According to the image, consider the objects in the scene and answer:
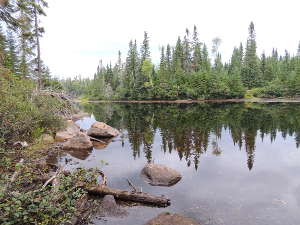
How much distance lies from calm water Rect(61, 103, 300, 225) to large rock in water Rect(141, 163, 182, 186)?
12.4 inches

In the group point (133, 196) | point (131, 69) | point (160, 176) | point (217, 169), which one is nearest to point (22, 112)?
point (133, 196)

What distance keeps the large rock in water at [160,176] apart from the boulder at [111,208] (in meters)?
2.62

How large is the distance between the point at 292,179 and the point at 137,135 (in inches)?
524

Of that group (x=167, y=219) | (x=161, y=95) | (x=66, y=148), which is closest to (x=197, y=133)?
(x=66, y=148)

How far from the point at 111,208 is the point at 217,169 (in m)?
6.65

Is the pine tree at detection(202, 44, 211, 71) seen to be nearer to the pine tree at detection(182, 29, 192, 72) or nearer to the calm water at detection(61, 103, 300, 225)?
the pine tree at detection(182, 29, 192, 72)

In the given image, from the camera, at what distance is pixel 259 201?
8641 millimetres

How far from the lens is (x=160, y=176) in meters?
10.3

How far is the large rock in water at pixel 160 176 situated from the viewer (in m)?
10.1

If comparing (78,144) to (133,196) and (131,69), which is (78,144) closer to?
(133,196)

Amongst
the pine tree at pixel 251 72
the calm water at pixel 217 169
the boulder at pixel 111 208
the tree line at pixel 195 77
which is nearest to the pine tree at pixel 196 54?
the tree line at pixel 195 77

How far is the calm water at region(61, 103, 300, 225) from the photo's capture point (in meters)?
7.77

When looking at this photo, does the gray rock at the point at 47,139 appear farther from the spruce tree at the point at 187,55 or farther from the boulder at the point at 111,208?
the spruce tree at the point at 187,55

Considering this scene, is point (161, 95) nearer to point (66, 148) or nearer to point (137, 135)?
point (137, 135)
